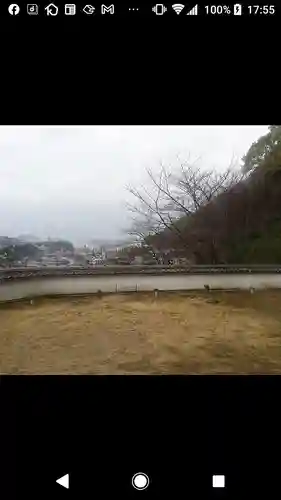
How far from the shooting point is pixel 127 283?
51cm
